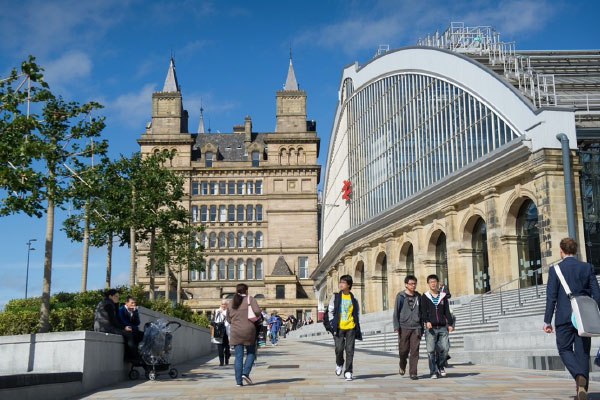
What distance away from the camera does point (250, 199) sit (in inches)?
3642

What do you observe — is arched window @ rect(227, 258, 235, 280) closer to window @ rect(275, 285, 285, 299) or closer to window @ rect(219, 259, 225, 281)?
window @ rect(219, 259, 225, 281)

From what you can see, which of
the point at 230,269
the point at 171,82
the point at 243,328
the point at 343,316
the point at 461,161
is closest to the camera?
the point at 243,328

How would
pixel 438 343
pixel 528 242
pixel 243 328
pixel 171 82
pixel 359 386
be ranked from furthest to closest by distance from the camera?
pixel 171 82
pixel 528 242
pixel 438 343
pixel 243 328
pixel 359 386

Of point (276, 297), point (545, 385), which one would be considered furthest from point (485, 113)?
point (276, 297)

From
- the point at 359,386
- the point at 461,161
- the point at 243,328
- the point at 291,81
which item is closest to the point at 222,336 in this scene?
the point at 243,328

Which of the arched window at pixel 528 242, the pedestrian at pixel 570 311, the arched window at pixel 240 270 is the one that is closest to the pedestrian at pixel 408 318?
the pedestrian at pixel 570 311

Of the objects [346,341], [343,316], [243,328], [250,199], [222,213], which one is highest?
[250,199]

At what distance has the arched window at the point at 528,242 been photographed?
34750 millimetres

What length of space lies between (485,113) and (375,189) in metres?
18.3

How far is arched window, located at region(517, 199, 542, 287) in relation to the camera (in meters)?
34.8

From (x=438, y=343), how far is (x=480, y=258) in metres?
27.1

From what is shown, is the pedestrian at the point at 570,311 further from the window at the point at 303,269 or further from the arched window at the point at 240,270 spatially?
the arched window at the point at 240,270

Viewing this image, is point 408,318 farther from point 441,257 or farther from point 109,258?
point 441,257

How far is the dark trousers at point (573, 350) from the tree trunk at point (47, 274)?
382 inches
